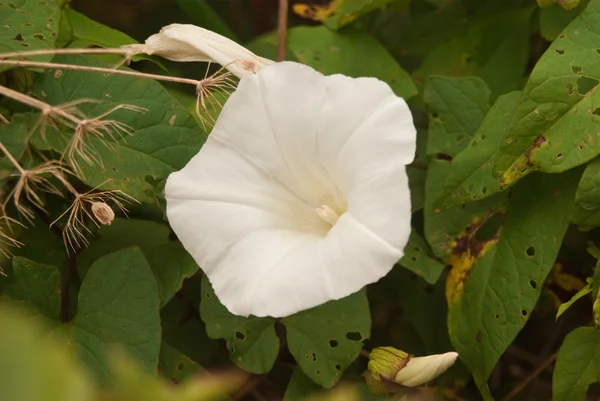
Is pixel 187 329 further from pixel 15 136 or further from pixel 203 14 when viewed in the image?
pixel 203 14

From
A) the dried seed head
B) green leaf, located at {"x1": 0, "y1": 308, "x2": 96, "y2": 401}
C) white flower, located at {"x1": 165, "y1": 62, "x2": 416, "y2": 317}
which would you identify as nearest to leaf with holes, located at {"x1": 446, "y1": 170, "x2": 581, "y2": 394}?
white flower, located at {"x1": 165, "y1": 62, "x2": 416, "y2": 317}

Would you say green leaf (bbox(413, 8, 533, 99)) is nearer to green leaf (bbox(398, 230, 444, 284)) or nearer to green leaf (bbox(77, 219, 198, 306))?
green leaf (bbox(398, 230, 444, 284))

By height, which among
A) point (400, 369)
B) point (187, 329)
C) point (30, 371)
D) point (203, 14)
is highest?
point (30, 371)

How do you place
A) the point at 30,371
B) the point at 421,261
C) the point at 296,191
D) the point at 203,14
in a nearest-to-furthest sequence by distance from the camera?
the point at 30,371
the point at 296,191
the point at 421,261
the point at 203,14

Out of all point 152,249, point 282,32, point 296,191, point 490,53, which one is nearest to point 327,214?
point 296,191

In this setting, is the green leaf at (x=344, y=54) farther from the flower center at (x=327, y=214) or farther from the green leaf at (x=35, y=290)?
the green leaf at (x=35, y=290)

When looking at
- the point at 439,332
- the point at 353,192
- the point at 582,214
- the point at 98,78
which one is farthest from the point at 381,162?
the point at 439,332
